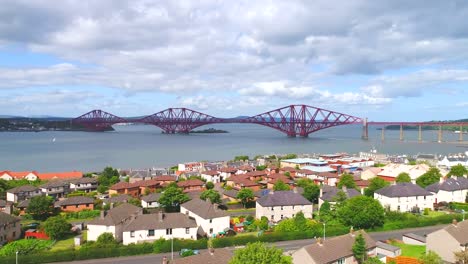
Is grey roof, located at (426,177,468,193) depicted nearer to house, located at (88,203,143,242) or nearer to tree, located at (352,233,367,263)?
tree, located at (352,233,367,263)

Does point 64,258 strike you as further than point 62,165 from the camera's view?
No

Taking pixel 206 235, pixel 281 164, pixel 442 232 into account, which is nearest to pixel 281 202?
pixel 206 235

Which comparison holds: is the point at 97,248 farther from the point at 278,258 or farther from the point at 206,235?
the point at 278,258

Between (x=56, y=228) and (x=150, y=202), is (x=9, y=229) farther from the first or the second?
(x=150, y=202)

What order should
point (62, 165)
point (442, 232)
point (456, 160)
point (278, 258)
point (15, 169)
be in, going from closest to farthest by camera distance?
point (278, 258), point (442, 232), point (456, 160), point (15, 169), point (62, 165)

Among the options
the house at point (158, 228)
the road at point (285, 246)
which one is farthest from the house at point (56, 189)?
the road at point (285, 246)

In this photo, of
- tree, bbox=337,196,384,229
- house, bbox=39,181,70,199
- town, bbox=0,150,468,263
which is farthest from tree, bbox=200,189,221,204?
house, bbox=39,181,70,199

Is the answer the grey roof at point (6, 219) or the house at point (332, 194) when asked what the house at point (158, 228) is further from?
the house at point (332, 194)
